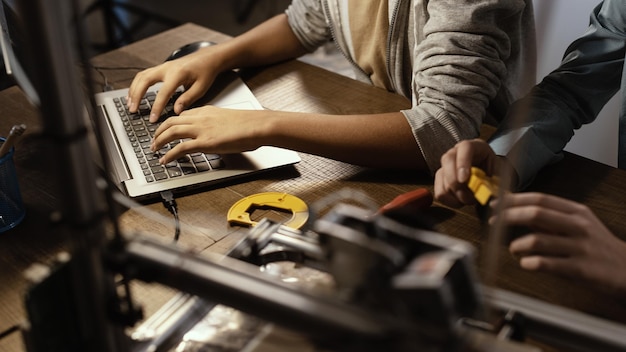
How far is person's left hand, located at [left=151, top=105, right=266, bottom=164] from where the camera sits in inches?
36.3

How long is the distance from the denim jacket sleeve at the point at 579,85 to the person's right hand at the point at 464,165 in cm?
27

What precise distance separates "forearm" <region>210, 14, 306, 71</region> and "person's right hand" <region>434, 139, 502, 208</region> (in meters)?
0.63

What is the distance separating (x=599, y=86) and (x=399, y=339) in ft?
2.92

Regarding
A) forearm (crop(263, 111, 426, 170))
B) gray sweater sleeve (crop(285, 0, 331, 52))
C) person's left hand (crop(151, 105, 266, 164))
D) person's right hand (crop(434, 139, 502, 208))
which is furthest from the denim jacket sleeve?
gray sweater sleeve (crop(285, 0, 331, 52))

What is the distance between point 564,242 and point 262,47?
820 millimetres

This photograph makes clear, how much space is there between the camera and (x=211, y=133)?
0.94 meters

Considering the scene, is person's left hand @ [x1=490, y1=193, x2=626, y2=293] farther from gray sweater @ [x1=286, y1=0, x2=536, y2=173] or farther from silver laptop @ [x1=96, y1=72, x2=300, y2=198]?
silver laptop @ [x1=96, y1=72, x2=300, y2=198]

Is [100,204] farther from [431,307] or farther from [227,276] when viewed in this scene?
[431,307]

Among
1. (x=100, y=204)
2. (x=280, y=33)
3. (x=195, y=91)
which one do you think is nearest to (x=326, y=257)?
(x=100, y=204)

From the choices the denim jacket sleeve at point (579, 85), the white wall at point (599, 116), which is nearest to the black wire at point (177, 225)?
the denim jacket sleeve at point (579, 85)

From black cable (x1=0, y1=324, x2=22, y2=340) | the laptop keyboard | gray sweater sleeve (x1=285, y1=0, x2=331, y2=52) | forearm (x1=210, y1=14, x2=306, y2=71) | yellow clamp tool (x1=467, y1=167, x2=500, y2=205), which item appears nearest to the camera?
yellow clamp tool (x1=467, y1=167, x2=500, y2=205)

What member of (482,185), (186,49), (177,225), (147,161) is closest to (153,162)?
(147,161)

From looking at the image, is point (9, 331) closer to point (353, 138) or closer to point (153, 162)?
point (153, 162)

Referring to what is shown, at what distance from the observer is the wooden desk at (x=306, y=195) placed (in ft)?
2.35
